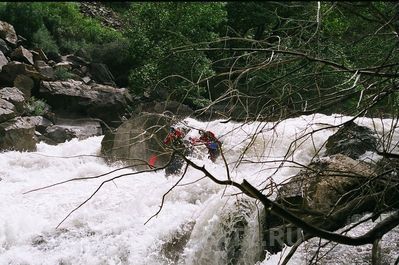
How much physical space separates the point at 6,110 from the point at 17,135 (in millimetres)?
735

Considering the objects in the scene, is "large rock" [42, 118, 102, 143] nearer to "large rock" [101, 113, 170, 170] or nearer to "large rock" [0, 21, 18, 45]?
"large rock" [101, 113, 170, 170]

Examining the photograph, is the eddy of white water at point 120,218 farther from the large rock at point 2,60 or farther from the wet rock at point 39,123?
the large rock at point 2,60

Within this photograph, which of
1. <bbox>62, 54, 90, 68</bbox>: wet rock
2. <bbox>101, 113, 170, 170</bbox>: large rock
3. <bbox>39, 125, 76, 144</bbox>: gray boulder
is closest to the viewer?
<bbox>101, 113, 170, 170</bbox>: large rock

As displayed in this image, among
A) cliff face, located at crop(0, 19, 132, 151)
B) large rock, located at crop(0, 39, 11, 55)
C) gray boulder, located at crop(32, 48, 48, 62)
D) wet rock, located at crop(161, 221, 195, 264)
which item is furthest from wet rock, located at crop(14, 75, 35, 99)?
wet rock, located at crop(161, 221, 195, 264)

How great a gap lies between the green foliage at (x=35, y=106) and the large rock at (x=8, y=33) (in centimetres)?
273

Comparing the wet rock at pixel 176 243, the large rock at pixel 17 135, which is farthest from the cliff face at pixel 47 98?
the wet rock at pixel 176 243

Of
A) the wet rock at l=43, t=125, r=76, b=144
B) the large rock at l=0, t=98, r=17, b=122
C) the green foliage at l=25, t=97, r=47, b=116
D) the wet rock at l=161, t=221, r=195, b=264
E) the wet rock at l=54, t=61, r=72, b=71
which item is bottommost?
the wet rock at l=161, t=221, r=195, b=264

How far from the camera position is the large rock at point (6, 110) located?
9796mm

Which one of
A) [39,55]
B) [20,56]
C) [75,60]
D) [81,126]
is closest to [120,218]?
[81,126]

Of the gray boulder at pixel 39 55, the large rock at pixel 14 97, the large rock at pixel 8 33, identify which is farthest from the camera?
the gray boulder at pixel 39 55

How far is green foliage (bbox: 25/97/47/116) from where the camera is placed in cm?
1130

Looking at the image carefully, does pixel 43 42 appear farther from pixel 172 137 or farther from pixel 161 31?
pixel 172 137

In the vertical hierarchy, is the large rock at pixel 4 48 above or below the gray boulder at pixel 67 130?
above

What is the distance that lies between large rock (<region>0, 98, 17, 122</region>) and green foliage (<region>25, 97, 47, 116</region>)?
0.91m
